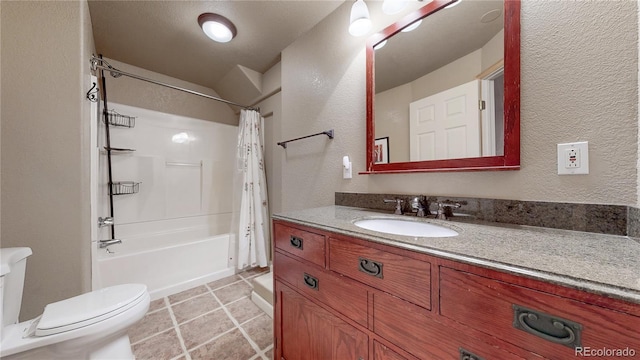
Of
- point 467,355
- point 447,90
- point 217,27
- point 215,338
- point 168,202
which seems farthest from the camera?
point 168,202

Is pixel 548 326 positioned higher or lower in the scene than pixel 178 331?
higher

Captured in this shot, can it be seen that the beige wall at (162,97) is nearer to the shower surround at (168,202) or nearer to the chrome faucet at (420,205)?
the shower surround at (168,202)

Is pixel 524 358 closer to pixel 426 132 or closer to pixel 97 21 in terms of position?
pixel 426 132

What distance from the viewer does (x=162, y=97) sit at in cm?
257

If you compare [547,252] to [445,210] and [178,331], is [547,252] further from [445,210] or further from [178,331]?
[178,331]

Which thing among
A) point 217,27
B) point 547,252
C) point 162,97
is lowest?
point 547,252

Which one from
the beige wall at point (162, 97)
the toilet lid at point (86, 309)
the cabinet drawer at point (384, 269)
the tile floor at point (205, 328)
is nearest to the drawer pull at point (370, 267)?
the cabinet drawer at point (384, 269)

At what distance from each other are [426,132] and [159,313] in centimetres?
228

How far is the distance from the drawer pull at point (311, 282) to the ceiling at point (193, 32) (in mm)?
1797

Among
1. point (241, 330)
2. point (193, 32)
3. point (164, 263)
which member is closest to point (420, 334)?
point (241, 330)

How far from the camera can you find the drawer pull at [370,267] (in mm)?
677

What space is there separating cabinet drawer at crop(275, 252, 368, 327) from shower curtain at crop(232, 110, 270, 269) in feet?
4.45

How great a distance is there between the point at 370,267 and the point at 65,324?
1.26m
